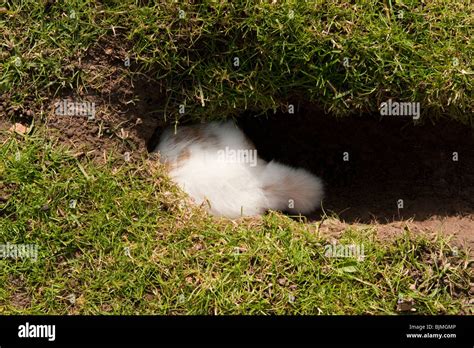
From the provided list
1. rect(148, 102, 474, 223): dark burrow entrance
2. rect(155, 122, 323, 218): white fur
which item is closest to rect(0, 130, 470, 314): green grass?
rect(155, 122, 323, 218): white fur

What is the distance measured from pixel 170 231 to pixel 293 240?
55 centimetres

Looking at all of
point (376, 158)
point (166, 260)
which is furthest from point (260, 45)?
point (166, 260)

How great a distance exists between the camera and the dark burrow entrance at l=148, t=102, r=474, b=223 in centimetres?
350

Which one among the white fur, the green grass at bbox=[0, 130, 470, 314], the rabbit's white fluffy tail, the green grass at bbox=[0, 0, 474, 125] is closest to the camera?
the green grass at bbox=[0, 130, 470, 314]

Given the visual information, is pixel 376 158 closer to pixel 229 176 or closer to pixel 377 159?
pixel 377 159

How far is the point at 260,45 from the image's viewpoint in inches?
127

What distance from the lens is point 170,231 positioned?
10.5 feet

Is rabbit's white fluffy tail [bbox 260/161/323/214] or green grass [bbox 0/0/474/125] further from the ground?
green grass [bbox 0/0/474/125]

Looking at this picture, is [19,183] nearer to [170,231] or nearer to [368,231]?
[170,231]

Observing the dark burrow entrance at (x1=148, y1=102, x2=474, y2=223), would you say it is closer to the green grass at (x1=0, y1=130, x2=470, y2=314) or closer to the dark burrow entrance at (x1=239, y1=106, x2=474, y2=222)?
the dark burrow entrance at (x1=239, y1=106, x2=474, y2=222)

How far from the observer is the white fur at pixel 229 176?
3340 millimetres

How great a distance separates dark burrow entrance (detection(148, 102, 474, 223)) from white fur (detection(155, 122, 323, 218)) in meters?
0.11

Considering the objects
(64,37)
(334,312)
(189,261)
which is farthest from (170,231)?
(64,37)

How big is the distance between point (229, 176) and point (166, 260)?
0.51 meters
